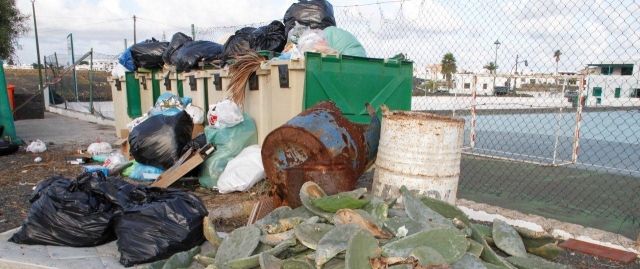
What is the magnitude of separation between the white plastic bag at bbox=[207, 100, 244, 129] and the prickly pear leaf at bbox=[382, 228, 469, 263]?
10.8 feet

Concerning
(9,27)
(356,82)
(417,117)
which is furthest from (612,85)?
(9,27)

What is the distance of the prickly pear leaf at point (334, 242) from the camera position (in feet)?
7.38

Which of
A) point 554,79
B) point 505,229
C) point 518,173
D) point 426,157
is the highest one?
point 554,79

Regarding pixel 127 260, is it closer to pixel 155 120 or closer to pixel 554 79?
pixel 155 120

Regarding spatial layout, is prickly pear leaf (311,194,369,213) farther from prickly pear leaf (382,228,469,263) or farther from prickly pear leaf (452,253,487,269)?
prickly pear leaf (452,253,487,269)

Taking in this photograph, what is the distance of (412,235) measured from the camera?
226cm

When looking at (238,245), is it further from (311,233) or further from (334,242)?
(334,242)

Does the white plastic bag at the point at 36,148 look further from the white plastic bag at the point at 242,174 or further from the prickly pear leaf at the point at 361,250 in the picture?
the prickly pear leaf at the point at 361,250

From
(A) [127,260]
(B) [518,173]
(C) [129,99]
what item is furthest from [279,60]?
(C) [129,99]

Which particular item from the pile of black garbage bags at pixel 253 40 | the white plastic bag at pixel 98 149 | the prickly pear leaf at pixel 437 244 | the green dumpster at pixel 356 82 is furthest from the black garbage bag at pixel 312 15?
the prickly pear leaf at pixel 437 244

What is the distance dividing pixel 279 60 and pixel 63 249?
2686 millimetres

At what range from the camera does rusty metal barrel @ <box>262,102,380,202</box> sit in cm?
328

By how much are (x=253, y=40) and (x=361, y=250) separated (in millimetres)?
4399

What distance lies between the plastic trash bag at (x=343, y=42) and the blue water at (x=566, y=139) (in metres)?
3.36
